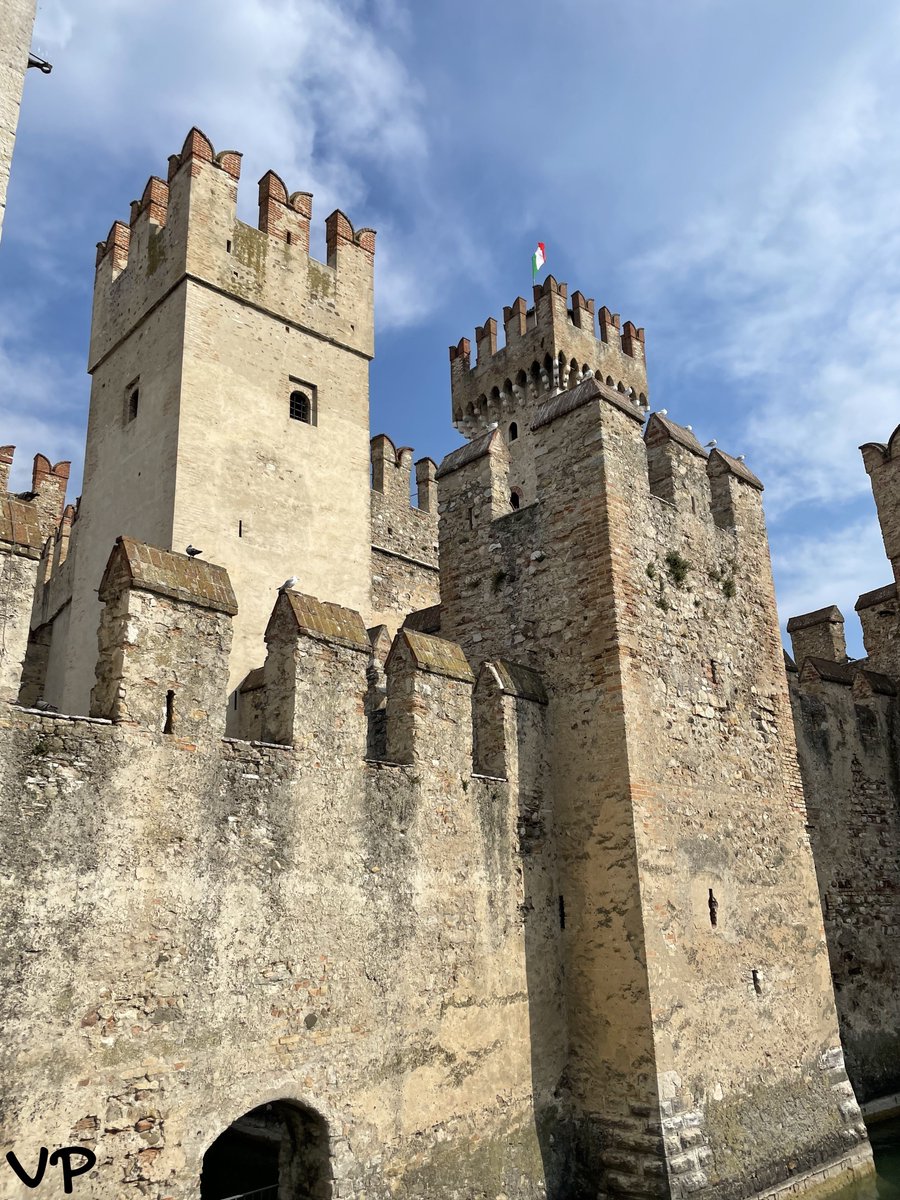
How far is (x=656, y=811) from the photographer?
8.96 metres

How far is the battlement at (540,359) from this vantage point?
26.2 metres

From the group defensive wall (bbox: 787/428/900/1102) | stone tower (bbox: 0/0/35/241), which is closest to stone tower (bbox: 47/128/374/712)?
stone tower (bbox: 0/0/35/241)

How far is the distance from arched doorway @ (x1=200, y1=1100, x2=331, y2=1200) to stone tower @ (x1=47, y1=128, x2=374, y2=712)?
5.20 m

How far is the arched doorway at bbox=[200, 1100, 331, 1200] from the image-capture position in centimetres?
680

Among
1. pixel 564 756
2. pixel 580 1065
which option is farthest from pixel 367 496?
pixel 580 1065

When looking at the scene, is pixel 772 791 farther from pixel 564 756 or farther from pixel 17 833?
pixel 17 833

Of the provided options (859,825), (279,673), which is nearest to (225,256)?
(279,673)

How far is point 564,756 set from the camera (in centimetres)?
938

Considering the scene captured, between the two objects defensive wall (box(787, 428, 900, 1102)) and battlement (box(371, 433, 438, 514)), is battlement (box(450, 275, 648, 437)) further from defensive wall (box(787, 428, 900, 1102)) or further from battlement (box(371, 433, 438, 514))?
defensive wall (box(787, 428, 900, 1102))

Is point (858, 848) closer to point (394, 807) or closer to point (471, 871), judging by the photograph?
point (471, 871)

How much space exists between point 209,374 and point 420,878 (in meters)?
A: 8.14

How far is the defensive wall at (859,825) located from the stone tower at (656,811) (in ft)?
7.91
